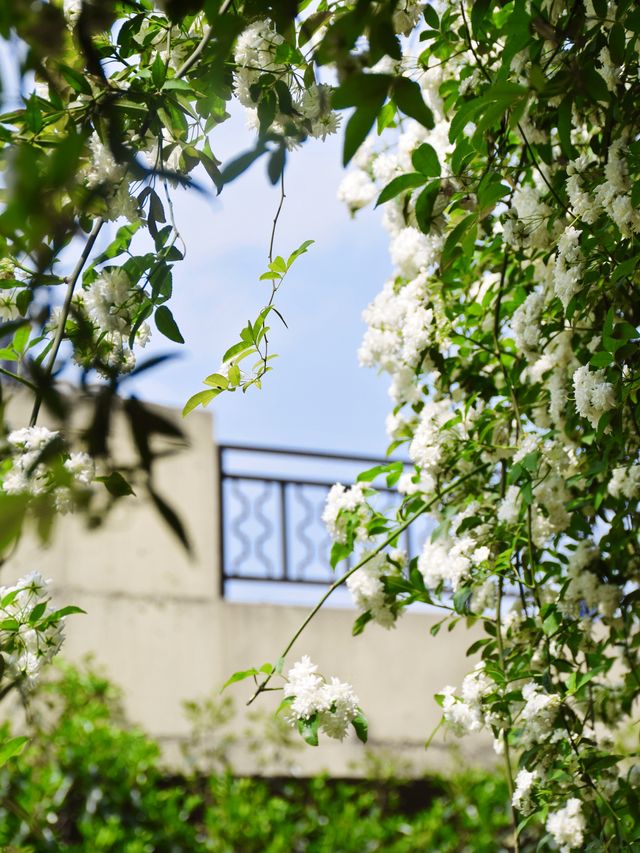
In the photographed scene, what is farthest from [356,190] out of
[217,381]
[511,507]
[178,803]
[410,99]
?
[178,803]

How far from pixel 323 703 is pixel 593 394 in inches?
24.8

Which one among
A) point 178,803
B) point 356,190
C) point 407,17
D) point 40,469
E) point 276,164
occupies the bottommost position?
point 178,803

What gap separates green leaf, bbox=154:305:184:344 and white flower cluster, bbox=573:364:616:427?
1.83 feet

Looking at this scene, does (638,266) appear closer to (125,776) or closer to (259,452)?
(125,776)

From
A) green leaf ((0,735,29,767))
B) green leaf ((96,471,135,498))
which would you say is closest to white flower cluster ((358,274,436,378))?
green leaf ((0,735,29,767))

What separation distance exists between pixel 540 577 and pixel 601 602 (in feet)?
0.79

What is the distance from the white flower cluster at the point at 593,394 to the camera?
1545 mm

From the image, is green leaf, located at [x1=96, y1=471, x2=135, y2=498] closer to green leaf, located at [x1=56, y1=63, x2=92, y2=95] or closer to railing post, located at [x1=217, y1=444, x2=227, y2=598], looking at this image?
green leaf, located at [x1=56, y1=63, x2=92, y2=95]

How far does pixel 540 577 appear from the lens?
2.21m

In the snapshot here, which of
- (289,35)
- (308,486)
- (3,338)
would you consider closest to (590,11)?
(289,35)

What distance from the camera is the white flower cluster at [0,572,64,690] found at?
60.9 inches

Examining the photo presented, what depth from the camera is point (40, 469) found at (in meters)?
0.81

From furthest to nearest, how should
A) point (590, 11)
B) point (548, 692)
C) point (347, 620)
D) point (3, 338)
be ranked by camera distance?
point (347, 620), point (548, 692), point (590, 11), point (3, 338)

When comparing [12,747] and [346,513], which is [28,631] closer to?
[12,747]
